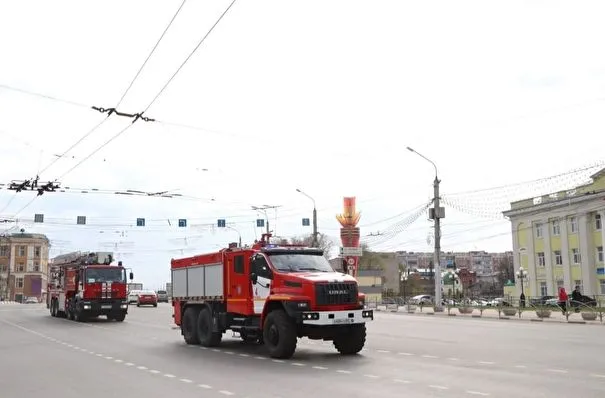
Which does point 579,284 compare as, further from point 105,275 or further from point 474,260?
point 474,260

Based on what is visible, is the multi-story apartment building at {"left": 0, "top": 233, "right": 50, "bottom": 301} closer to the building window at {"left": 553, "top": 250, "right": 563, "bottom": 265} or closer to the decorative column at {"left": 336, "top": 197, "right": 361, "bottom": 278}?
the decorative column at {"left": 336, "top": 197, "right": 361, "bottom": 278}

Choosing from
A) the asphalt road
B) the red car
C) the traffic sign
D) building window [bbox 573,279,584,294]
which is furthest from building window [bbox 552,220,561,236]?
the asphalt road

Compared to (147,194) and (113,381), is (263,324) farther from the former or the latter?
(147,194)

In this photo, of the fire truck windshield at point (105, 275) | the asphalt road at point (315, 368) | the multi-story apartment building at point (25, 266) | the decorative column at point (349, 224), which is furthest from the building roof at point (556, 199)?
the multi-story apartment building at point (25, 266)

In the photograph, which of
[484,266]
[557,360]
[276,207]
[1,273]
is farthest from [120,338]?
[484,266]

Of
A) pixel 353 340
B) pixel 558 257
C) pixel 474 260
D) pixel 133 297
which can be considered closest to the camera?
pixel 353 340

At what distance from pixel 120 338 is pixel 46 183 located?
8.44 metres

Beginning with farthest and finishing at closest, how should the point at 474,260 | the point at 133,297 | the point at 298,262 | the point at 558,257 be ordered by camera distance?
the point at 474,260 < the point at 558,257 < the point at 133,297 < the point at 298,262

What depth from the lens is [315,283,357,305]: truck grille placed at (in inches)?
564

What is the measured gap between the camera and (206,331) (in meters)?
18.0

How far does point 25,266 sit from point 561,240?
4454 inches

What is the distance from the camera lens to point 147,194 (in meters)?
30.6

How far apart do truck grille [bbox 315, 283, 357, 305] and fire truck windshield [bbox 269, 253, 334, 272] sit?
3.88ft

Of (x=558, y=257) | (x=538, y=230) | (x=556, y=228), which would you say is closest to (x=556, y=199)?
(x=556, y=228)
